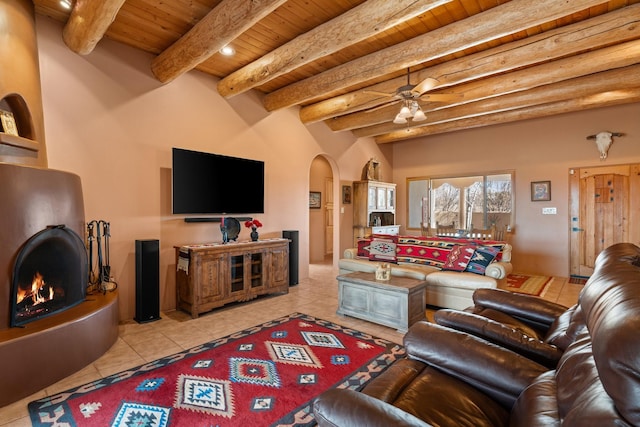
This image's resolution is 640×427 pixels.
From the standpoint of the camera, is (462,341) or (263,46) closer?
(462,341)

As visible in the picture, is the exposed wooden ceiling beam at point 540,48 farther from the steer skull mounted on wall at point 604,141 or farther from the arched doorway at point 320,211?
Result: the arched doorway at point 320,211

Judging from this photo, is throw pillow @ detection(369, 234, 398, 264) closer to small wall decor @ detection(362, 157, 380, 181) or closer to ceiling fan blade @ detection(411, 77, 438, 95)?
ceiling fan blade @ detection(411, 77, 438, 95)

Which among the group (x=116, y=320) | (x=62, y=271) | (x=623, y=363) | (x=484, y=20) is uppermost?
(x=484, y=20)

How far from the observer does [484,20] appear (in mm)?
2932

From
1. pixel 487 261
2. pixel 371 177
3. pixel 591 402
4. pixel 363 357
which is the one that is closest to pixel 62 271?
pixel 363 357

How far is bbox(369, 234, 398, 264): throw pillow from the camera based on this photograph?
14.4 ft

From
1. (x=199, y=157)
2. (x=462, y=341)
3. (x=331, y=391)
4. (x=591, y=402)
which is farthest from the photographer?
(x=199, y=157)

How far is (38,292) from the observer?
256 cm

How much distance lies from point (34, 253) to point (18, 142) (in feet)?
2.83

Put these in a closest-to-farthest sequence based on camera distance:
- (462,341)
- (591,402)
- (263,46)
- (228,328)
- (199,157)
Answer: (591,402), (462,341), (228,328), (263,46), (199,157)

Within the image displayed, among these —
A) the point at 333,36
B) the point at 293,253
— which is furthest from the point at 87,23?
the point at 293,253

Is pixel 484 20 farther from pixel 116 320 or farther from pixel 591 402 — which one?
pixel 116 320

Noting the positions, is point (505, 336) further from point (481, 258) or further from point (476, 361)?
point (481, 258)

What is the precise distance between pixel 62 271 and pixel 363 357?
107 inches
